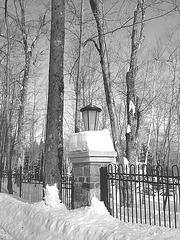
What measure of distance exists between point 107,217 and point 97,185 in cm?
82

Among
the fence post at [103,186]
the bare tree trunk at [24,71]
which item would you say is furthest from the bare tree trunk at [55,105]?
the bare tree trunk at [24,71]

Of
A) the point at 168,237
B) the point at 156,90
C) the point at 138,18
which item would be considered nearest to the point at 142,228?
the point at 168,237

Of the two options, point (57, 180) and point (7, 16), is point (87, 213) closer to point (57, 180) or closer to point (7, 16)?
point (57, 180)

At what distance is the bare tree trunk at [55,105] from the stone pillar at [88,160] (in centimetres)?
52

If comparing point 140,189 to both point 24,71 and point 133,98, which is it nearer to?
point 133,98

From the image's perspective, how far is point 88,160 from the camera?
478 centimetres

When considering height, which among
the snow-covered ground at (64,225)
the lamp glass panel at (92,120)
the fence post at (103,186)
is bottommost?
the snow-covered ground at (64,225)

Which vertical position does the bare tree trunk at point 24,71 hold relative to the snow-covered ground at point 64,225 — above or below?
above

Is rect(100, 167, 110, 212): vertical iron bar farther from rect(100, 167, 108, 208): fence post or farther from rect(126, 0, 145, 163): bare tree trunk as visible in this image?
rect(126, 0, 145, 163): bare tree trunk

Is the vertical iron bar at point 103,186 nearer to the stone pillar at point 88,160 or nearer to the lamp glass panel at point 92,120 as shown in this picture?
the stone pillar at point 88,160

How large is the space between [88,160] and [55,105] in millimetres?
1751

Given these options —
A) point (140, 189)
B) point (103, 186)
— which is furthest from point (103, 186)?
point (140, 189)

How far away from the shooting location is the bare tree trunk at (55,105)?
216 inches

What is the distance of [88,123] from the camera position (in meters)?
5.34
